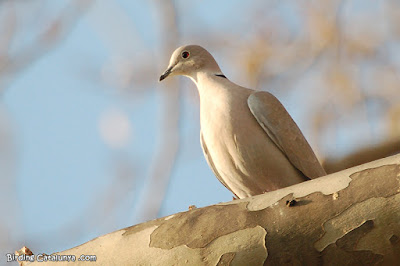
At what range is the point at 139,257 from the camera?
7.95 ft

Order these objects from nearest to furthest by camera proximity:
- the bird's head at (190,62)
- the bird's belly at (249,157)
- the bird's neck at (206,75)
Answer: the bird's belly at (249,157), the bird's neck at (206,75), the bird's head at (190,62)

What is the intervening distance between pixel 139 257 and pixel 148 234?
0.31 ft

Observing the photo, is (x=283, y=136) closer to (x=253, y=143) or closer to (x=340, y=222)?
(x=253, y=143)

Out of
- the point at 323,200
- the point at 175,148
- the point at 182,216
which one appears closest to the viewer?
the point at 323,200

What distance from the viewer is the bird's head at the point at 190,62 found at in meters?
4.75

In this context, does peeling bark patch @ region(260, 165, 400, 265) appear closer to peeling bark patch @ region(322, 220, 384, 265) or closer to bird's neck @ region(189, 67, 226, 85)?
peeling bark patch @ region(322, 220, 384, 265)

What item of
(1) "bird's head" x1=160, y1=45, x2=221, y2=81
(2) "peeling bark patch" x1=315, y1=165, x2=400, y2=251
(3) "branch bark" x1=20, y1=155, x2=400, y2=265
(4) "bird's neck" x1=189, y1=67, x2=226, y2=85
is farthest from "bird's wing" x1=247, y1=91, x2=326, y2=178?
(2) "peeling bark patch" x1=315, y1=165, x2=400, y2=251

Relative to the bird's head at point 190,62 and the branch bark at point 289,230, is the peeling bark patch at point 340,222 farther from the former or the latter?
the bird's head at point 190,62

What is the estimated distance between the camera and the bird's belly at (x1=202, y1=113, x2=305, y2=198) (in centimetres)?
394

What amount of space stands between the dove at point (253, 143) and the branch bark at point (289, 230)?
1500 mm

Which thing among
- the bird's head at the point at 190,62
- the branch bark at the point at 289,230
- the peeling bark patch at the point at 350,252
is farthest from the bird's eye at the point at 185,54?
the peeling bark patch at the point at 350,252

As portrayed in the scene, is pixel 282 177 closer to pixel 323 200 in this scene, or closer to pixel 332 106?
pixel 332 106

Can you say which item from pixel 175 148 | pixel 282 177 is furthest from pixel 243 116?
pixel 175 148

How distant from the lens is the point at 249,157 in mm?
3926
